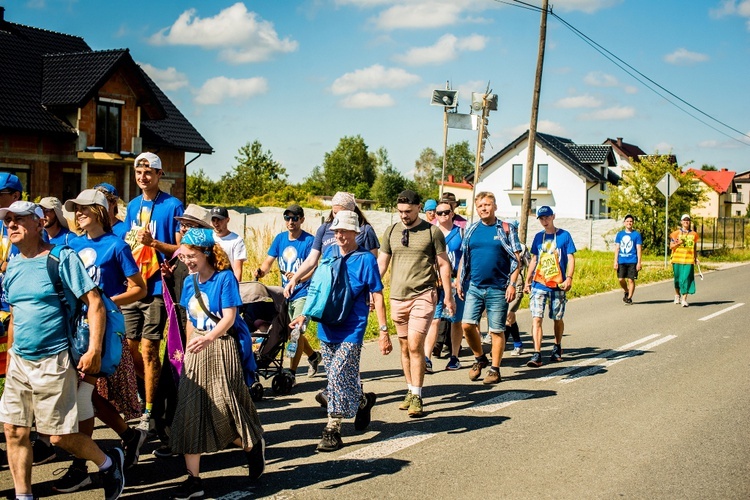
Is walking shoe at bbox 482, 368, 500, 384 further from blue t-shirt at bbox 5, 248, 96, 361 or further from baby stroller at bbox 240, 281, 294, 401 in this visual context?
blue t-shirt at bbox 5, 248, 96, 361

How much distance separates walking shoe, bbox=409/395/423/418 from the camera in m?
7.24

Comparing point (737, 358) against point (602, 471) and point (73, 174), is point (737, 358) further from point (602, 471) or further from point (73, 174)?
point (73, 174)

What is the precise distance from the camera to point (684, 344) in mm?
11758

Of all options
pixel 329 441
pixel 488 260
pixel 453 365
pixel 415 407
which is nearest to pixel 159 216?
pixel 329 441

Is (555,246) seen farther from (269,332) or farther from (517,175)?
(517,175)

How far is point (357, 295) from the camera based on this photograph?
6.38m

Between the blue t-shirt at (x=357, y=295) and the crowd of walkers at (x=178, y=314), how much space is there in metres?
0.01

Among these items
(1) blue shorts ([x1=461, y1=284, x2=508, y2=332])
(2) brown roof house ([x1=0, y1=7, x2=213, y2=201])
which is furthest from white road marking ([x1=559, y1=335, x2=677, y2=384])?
(2) brown roof house ([x1=0, y1=7, x2=213, y2=201])

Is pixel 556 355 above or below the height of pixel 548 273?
below

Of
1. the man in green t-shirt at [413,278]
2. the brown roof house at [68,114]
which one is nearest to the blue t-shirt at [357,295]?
the man in green t-shirt at [413,278]

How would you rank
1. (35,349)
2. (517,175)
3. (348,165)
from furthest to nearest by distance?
(348,165) < (517,175) < (35,349)

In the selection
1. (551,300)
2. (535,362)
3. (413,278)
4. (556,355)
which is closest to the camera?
(413,278)

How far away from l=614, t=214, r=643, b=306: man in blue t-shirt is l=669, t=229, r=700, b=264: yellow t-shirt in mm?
800

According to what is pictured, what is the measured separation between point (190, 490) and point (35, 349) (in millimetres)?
1288
